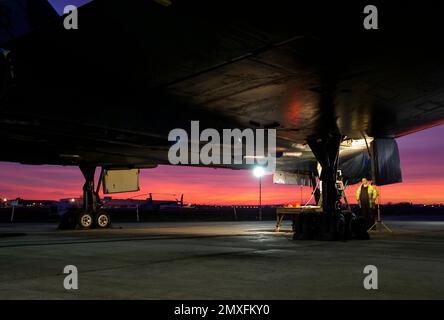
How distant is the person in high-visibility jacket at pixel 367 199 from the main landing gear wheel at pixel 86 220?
1121cm

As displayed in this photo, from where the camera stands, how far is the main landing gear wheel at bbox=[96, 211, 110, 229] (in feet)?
65.4

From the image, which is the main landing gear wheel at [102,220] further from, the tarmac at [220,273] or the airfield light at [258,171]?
the tarmac at [220,273]

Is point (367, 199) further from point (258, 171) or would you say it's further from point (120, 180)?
point (120, 180)

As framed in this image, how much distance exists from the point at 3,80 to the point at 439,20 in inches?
262

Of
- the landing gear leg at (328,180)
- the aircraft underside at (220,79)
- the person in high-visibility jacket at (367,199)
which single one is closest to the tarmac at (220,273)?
the aircraft underside at (220,79)

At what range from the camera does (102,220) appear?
65.8 feet

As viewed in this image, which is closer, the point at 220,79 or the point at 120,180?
the point at 220,79

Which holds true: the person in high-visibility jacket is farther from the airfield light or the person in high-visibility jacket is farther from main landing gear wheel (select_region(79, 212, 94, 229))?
main landing gear wheel (select_region(79, 212, 94, 229))

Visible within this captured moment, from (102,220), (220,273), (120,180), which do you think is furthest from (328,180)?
(102,220)

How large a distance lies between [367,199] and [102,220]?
11273 mm

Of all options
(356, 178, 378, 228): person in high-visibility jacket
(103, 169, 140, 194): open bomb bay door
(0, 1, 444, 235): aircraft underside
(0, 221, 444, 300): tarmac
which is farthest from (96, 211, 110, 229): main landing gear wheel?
(356, 178, 378, 228): person in high-visibility jacket

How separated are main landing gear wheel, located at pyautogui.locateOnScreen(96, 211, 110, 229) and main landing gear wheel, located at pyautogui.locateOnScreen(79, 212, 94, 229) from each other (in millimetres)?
327

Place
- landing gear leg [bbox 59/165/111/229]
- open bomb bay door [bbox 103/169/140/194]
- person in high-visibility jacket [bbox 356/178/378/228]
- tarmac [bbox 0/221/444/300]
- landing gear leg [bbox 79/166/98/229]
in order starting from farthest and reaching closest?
open bomb bay door [bbox 103/169/140/194] < landing gear leg [bbox 79/166/98/229] < landing gear leg [bbox 59/165/111/229] < person in high-visibility jacket [bbox 356/178/378/228] < tarmac [bbox 0/221/444/300]
